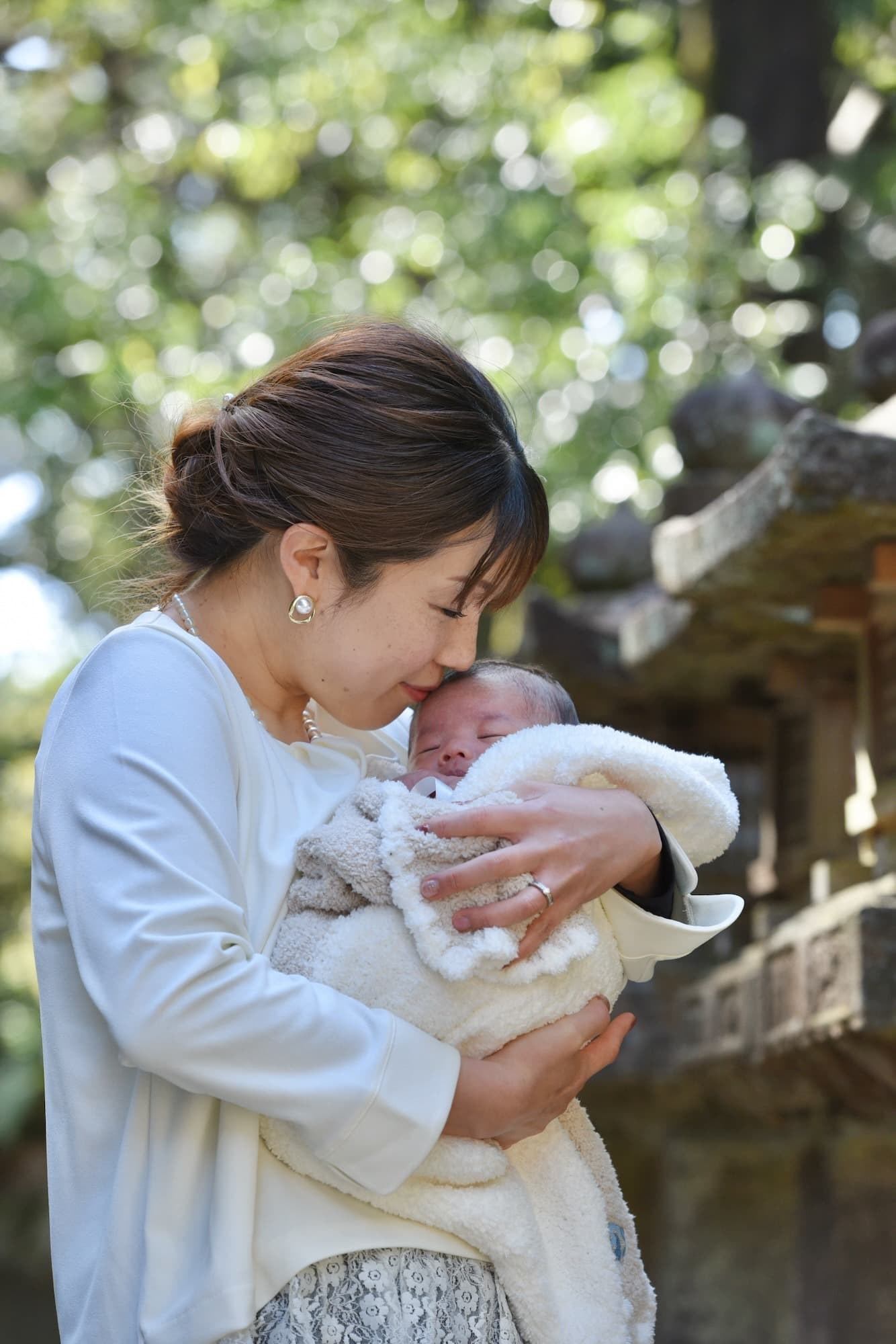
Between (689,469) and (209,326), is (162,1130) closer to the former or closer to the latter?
(689,469)

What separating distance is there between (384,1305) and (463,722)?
31.3 inches

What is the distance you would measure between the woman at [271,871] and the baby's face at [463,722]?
115mm

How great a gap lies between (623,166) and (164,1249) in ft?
31.4

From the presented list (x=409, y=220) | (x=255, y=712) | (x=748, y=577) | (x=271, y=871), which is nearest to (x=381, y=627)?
(x=255, y=712)

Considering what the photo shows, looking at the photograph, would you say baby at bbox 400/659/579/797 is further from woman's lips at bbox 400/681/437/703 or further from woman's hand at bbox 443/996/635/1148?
woman's hand at bbox 443/996/635/1148

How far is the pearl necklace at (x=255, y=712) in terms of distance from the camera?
6.63 ft

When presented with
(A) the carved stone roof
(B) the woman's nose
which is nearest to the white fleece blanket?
(B) the woman's nose

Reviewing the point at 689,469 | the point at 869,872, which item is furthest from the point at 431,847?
the point at 689,469

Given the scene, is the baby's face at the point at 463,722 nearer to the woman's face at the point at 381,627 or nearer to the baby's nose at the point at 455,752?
the baby's nose at the point at 455,752

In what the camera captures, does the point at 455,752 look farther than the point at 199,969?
Yes

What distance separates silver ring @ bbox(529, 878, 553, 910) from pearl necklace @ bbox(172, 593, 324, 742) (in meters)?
0.41

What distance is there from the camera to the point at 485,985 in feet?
5.98

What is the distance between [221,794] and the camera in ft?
5.84

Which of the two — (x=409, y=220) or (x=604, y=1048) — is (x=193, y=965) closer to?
(x=604, y=1048)
